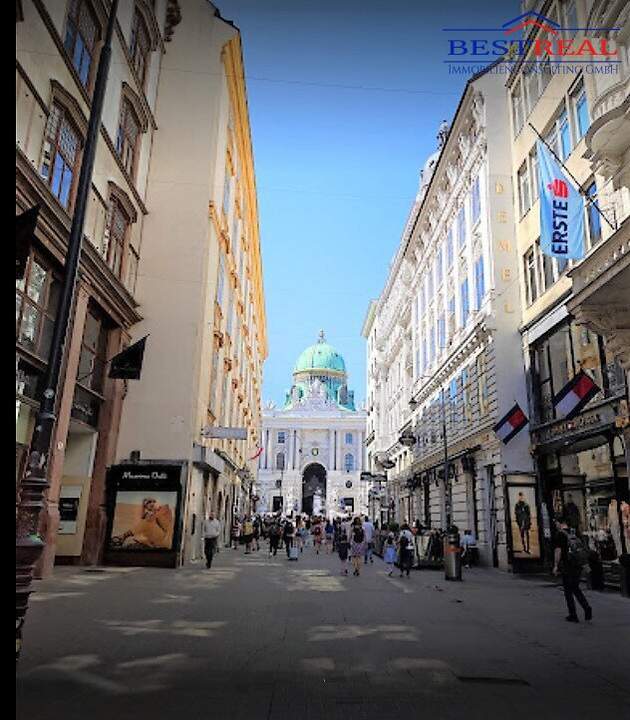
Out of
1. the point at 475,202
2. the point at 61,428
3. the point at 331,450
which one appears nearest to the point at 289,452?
the point at 331,450

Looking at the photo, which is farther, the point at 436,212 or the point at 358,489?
the point at 358,489

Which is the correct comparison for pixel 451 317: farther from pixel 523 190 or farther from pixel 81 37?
pixel 81 37

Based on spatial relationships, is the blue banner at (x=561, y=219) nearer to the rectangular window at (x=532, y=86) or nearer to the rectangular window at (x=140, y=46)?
the rectangular window at (x=532, y=86)

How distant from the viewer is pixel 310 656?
748cm

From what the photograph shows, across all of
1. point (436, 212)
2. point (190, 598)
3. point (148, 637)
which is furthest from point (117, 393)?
point (436, 212)

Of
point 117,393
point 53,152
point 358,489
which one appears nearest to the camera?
point 53,152

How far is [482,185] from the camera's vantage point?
27312mm

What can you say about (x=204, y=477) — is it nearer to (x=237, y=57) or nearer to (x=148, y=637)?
(x=148, y=637)

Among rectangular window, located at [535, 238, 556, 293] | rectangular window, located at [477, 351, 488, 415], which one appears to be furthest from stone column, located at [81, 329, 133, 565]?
rectangular window, located at [535, 238, 556, 293]

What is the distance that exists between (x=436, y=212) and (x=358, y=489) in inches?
2976

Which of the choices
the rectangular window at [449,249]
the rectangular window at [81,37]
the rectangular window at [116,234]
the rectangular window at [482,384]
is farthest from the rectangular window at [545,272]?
the rectangular window at [81,37]

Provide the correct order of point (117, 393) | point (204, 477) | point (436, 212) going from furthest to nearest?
1. point (436, 212)
2. point (204, 477)
3. point (117, 393)

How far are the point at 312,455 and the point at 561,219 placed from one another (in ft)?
318

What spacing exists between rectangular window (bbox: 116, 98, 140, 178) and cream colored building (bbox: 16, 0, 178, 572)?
38mm
